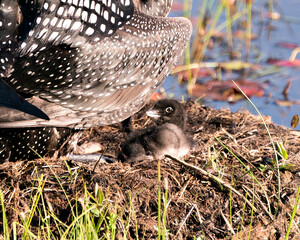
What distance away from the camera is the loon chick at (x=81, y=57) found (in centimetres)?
404

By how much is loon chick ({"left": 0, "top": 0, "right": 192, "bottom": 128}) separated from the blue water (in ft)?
6.76

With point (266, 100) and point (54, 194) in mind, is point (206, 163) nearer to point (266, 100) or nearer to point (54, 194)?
point (54, 194)

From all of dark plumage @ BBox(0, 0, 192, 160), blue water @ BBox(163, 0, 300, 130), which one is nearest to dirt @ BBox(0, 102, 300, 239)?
dark plumage @ BBox(0, 0, 192, 160)

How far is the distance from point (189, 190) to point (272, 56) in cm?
437

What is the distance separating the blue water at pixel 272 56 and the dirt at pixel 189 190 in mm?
2247

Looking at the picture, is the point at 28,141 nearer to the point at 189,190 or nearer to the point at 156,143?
the point at 156,143

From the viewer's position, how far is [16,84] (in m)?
4.14

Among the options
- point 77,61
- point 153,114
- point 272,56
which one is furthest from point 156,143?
point 272,56

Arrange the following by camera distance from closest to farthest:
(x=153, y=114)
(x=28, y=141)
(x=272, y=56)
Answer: (x=28, y=141) → (x=153, y=114) → (x=272, y=56)

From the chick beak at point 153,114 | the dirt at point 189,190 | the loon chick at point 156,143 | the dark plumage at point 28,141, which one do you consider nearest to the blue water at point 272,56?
the chick beak at point 153,114

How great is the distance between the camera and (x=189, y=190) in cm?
427

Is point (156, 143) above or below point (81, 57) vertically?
below

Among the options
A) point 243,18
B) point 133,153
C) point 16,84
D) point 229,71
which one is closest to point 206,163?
point 133,153

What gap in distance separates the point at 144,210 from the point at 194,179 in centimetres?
44
